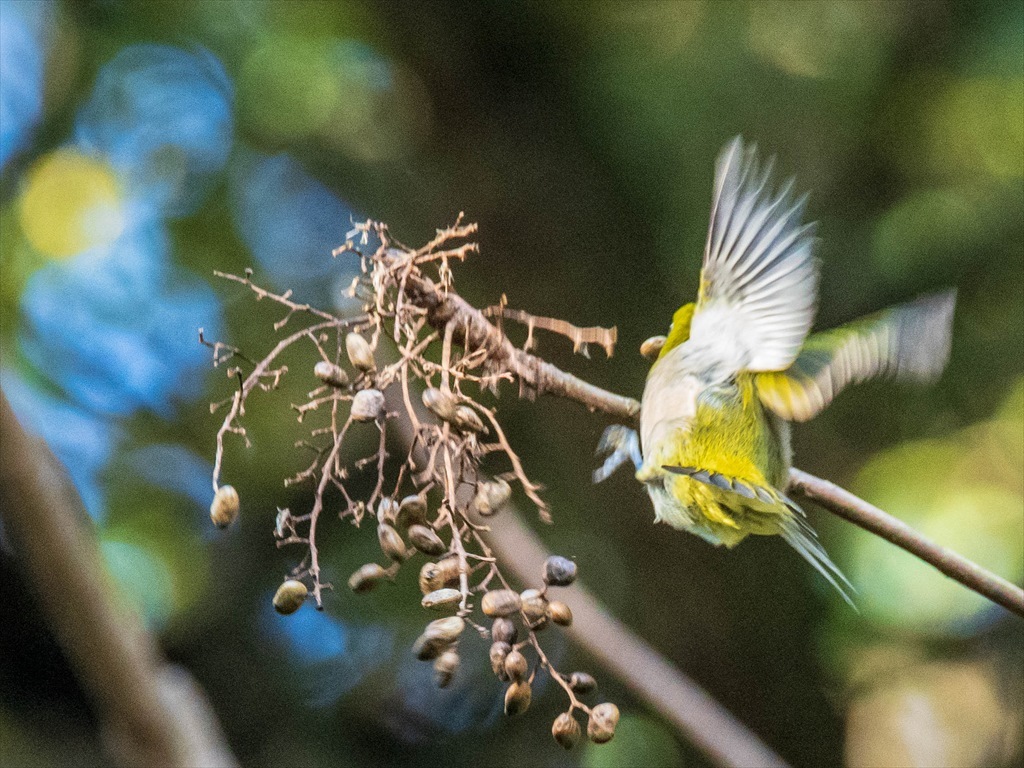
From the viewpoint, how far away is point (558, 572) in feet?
2.53

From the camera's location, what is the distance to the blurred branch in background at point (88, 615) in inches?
27.2

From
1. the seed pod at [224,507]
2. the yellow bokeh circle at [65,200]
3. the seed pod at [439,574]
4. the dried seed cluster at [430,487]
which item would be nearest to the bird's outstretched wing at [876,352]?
the dried seed cluster at [430,487]

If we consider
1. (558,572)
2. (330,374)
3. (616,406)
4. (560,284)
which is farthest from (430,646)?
(560,284)

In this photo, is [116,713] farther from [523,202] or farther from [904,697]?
[904,697]

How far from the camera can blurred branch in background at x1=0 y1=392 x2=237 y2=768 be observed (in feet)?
2.27

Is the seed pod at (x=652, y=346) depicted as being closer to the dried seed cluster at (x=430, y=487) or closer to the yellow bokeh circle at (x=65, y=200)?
the dried seed cluster at (x=430, y=487)

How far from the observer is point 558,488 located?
200 cm

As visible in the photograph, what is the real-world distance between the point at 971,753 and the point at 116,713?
68.7 inches

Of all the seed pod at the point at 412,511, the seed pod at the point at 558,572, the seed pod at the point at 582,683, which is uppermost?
the seed pod at the point at 558,572

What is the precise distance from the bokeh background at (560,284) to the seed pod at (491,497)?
1106 mm

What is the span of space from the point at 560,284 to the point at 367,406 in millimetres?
1325

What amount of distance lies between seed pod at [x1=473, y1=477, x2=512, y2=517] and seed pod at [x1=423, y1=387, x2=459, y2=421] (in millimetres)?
65

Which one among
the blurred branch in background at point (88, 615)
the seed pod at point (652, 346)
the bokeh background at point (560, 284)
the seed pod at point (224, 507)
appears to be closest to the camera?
the blurred branch in background at point (88, 615)

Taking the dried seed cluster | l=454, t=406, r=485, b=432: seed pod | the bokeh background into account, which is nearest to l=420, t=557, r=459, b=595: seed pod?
the dried seed cluster
